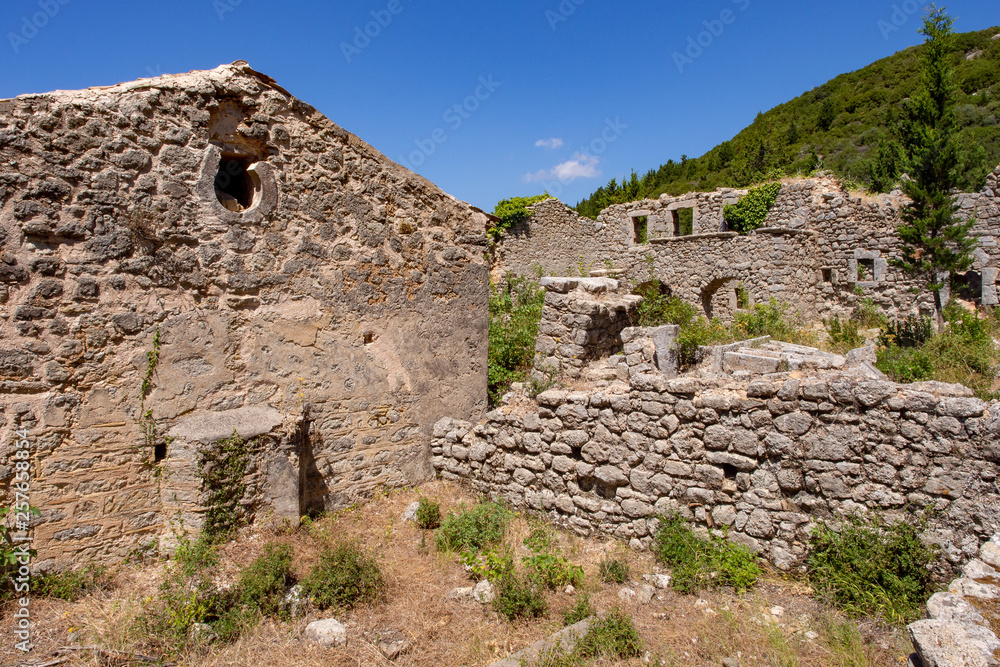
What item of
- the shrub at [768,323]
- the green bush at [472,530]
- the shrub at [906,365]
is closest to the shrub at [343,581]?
the green bush at [472,530]

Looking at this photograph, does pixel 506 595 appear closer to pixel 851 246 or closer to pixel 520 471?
pixel 520 471

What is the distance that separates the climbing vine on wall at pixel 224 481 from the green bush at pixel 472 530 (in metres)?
1.80

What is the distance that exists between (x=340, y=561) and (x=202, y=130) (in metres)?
3.96

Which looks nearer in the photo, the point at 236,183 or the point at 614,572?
the point at 614,572

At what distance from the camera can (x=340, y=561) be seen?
14.8 ft

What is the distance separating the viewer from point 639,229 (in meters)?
20.4

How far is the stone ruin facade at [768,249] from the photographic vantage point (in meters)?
13.8

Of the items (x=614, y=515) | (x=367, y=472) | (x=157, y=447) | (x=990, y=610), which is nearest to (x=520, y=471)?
(x=614, y=515)

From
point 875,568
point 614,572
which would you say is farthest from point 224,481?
point 875,568

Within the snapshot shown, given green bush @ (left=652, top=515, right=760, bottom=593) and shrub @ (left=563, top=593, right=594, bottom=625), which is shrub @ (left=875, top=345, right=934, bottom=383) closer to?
green bush @ (left=652, top=515, right=760, bottom=593)

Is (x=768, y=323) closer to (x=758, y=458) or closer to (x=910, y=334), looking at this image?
(x=910, y=334)

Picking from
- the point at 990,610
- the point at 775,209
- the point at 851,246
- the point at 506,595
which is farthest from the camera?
the point at 775,209

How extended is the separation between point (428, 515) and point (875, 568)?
3754 mm

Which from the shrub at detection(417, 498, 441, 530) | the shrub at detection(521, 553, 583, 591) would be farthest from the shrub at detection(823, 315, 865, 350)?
the shrub at detection(417, 498, 441, 530)
